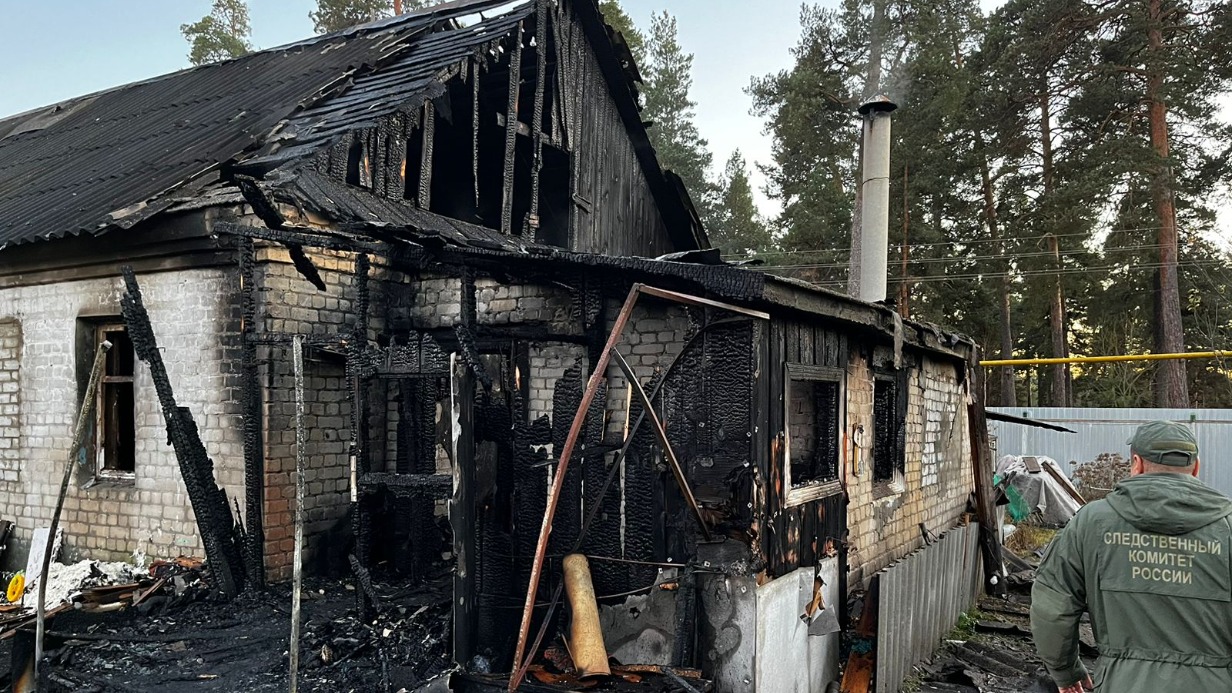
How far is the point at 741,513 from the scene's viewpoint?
15.8 feet

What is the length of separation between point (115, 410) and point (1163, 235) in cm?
2008

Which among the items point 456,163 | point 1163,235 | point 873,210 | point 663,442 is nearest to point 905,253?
point 1163,235

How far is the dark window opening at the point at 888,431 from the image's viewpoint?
24.6ft

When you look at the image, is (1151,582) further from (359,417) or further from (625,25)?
(625,25)

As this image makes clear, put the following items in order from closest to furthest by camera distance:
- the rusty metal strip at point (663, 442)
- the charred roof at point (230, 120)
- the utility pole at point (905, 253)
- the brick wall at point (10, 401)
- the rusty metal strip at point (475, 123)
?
the rusty metal strip at point (663, 442)
the charred roof at point (230, 120)
the brick wall at point (10, 401)
the rusty metal strip at point (475, 123)
the utility pole at point (905, 253)

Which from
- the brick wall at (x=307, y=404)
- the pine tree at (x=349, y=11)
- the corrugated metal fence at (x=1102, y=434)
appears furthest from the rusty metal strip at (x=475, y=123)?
the pine tree at (x=349, y=11)

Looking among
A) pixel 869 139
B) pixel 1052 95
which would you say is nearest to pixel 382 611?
pixel 869 139

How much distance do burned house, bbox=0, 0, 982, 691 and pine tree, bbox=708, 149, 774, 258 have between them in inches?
691

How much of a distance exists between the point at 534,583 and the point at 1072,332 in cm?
3035

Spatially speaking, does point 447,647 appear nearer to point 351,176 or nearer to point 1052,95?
point 351,176

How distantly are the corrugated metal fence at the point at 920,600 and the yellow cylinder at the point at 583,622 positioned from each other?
2333 mm

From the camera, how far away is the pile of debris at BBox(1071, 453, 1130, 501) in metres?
16.3

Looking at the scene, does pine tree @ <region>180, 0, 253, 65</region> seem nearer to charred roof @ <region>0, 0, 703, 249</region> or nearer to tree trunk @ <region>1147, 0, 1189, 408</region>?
charred roof @ <region>0, 0, 703, 249</region>

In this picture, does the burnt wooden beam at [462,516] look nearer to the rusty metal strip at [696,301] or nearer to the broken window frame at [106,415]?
the rusty metal strip at [696,301]
